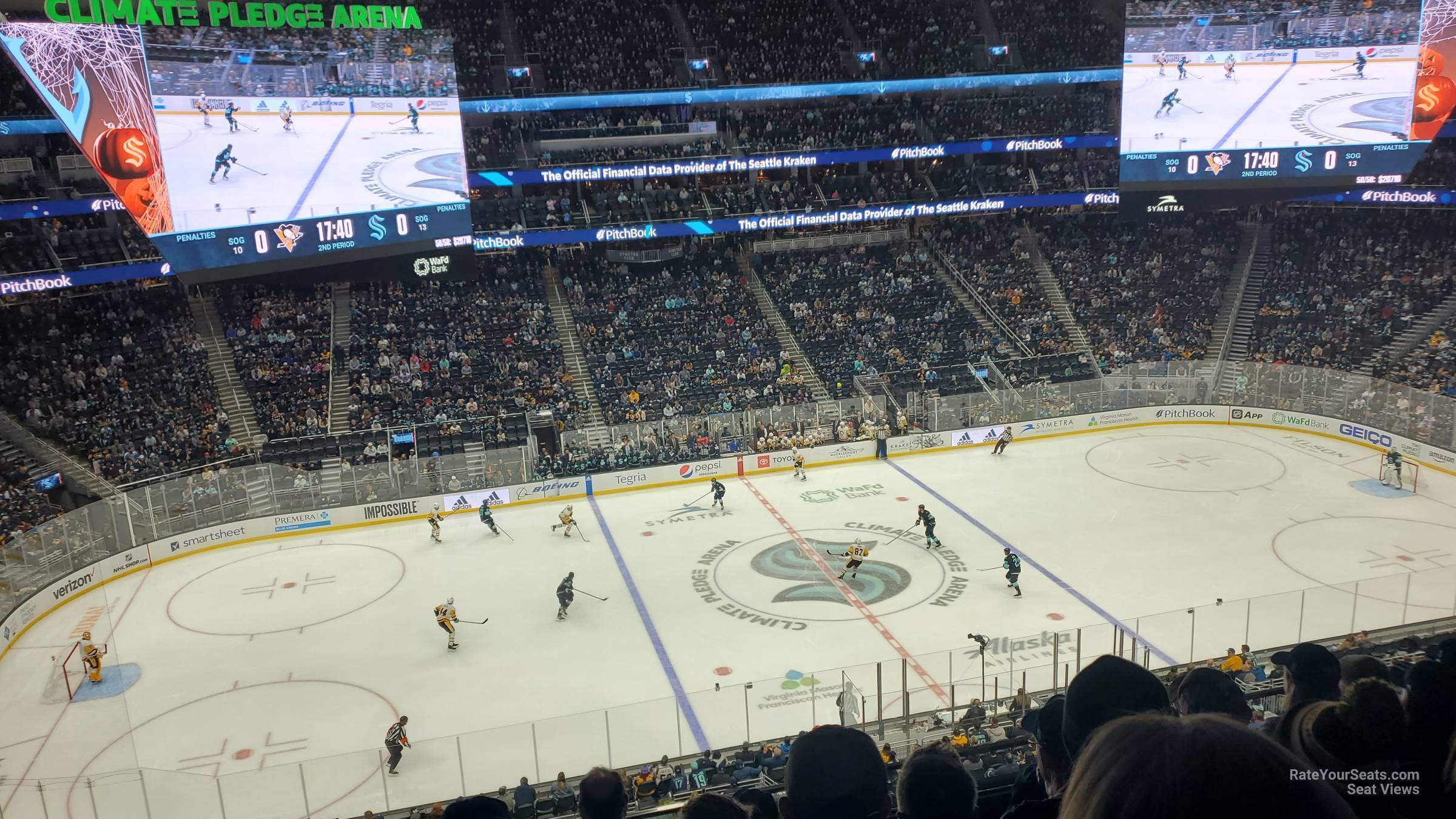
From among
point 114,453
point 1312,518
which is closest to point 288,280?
point 114,453

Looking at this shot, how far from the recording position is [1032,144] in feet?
134

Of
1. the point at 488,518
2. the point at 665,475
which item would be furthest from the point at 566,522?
the point at 665,475

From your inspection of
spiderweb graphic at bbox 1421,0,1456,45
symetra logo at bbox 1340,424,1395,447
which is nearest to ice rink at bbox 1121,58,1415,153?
spiderweb graphic at bbox 1421,0,1456,45

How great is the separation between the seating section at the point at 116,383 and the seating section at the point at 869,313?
1975cm

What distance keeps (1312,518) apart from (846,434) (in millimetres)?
13383

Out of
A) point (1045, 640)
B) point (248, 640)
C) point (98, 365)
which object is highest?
point (98, 365)

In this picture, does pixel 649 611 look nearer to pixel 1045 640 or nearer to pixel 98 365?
pixel 1045 640

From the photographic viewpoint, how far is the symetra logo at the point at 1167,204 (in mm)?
35875

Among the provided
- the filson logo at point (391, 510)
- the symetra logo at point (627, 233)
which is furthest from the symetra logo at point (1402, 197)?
the filson logo at point (391, 510)

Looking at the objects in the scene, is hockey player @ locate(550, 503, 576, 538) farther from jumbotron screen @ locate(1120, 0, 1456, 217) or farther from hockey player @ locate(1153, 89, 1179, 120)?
hockey player @ locate(1153, 89, 1179, 120)

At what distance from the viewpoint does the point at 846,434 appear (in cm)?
3388

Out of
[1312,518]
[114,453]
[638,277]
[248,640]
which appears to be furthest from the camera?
[638,277]

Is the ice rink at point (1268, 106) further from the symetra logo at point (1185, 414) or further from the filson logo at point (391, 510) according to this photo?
the filson logo at point (391, 510)

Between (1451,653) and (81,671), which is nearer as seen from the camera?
(1451,653)
